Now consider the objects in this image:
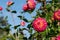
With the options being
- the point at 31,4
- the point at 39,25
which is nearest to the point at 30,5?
the point at 31,4

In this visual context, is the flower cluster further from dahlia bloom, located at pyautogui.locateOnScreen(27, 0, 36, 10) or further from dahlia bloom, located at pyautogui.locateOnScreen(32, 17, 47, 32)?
dahlia bloom, located at pyautogui.locateOnScreen(32, 17, 47, 32)

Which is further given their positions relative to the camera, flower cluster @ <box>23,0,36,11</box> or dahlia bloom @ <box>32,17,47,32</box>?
flower cluster @ <box>23,0,36,11</box>

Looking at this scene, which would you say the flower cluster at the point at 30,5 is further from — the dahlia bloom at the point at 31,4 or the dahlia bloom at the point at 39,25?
the dahlia bloom at the point at 39,25

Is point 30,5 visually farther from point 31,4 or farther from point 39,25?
point 39,25

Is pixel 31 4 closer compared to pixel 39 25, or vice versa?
pixel 39 25

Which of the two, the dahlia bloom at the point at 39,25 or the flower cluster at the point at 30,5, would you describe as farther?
the flower cluster at the point at 30,5

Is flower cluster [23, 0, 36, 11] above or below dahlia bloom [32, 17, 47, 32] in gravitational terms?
above

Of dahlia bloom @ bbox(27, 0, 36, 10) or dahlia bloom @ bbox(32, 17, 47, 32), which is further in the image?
dahlia bloom @ bbox(27, 0, 36, 10)

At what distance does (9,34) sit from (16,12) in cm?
42

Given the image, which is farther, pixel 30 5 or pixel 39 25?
pixel 30 5

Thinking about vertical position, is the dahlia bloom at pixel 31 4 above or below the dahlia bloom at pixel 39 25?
above

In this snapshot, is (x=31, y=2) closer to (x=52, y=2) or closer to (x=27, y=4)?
(x=27, y=4)

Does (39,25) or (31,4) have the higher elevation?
(31,4)

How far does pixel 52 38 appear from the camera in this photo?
2.32 meters
